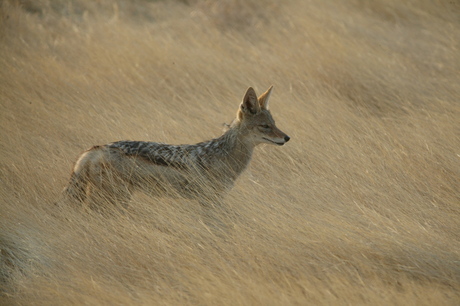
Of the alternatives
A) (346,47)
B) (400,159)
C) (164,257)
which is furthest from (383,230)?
(346,47)

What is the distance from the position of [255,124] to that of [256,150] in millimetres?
926

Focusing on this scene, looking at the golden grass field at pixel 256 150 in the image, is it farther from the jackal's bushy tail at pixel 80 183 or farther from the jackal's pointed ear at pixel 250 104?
the jackal's pointed ear at pixel 250 104

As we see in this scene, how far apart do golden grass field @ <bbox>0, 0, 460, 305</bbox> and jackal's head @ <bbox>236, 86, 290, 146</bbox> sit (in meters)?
0.51

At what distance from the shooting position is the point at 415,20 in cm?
1020

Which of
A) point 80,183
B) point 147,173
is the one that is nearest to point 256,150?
point 147,173

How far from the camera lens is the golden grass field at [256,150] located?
13.3ft

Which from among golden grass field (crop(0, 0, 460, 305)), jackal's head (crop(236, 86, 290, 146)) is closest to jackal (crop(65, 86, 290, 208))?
golden grass field (crop(0, 0, 460, 305))

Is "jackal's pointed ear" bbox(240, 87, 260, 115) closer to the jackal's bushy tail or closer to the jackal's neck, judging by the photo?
the jackal's neck

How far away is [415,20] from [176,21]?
4.94 m

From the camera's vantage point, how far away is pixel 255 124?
5629mm

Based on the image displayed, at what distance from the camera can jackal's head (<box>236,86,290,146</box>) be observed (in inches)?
219

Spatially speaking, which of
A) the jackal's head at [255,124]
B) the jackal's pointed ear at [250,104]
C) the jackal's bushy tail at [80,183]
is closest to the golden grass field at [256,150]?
the jackal's bushy tail at [80,183]

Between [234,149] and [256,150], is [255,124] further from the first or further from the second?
[256,150]

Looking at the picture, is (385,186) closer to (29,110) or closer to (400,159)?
(400,159)
